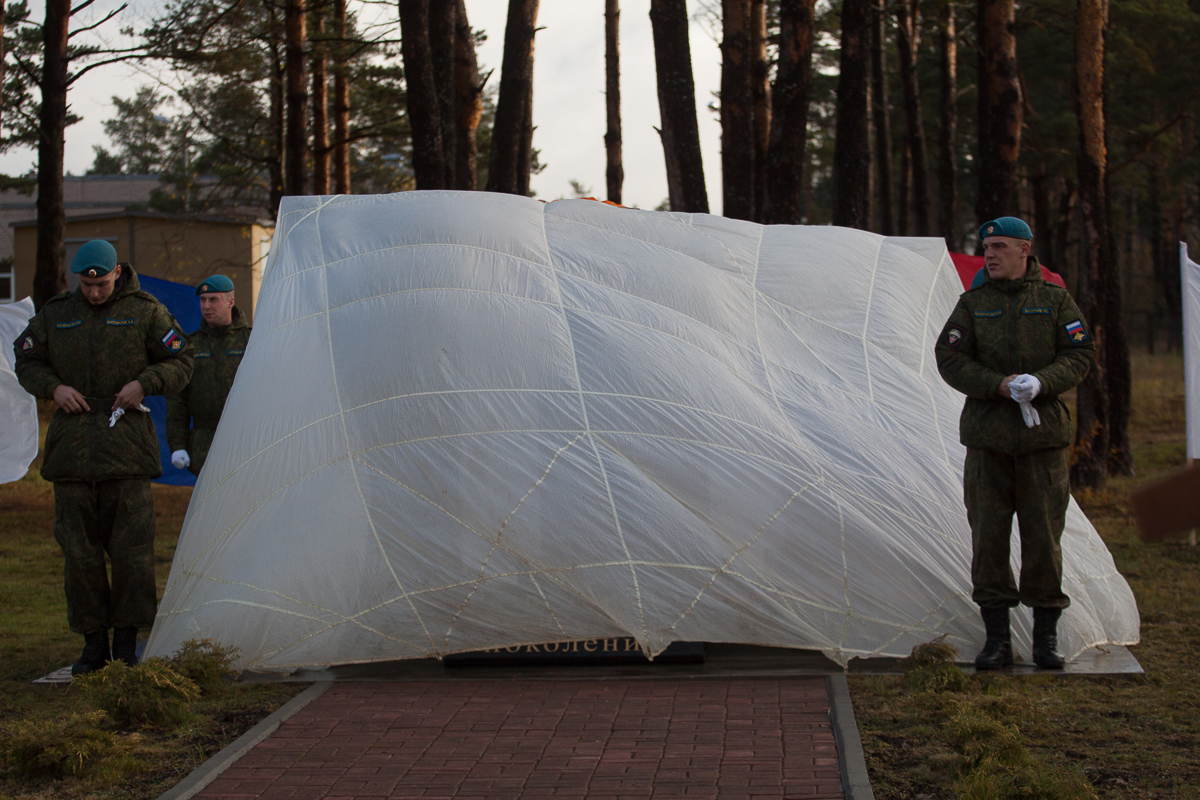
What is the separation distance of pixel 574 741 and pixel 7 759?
6.78 feet

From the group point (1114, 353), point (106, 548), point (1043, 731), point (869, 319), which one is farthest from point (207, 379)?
point (1114, 353)

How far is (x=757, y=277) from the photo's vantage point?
23.0 ft

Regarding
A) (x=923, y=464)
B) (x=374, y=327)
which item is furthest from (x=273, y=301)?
(x=923, y=464)

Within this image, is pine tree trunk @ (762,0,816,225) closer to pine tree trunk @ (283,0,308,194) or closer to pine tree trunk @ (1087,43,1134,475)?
pine tree trunk @ (1087,43,1134,475)

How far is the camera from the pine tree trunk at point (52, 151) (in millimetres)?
15578

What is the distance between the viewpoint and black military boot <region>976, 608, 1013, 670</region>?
5672 mm

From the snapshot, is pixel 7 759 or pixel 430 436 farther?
pixel 430 436

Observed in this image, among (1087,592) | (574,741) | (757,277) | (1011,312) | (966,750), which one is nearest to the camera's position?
(966,750)

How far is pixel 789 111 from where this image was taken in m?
12.3

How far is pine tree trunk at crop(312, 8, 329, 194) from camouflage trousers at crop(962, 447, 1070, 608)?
15210mm

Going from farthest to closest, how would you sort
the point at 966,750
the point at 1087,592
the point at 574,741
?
the point at 1087,592 → the point at 574,741 → the point at 966,750

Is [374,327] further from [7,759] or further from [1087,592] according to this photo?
[1087,592]

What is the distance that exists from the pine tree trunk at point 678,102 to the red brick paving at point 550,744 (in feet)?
25.8

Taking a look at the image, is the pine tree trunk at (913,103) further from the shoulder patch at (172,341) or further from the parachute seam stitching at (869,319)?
the shoulder patch at (172,341)
